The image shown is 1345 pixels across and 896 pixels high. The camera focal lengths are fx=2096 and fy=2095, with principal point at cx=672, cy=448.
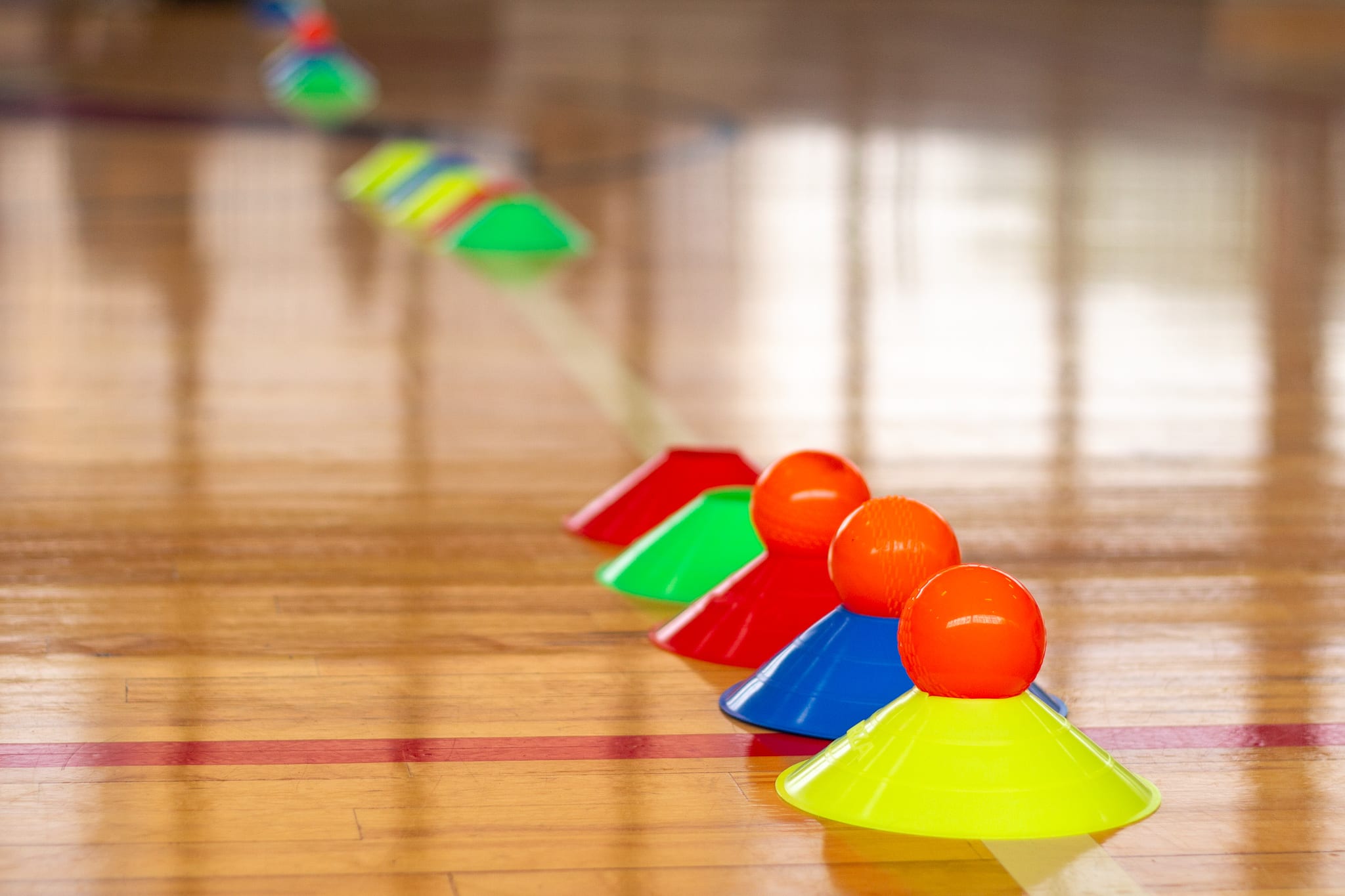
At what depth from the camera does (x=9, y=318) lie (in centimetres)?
639

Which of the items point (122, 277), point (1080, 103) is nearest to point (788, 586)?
point (122, 277)

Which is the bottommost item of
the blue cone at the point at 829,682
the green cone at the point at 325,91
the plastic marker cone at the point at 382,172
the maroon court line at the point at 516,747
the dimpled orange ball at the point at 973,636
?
the maroon court line at the point at 516,747

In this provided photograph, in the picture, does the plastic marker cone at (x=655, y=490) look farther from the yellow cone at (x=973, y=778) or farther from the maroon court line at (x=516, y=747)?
the yellow cone at (x=973, y=778)

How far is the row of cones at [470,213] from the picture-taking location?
7.87 metres

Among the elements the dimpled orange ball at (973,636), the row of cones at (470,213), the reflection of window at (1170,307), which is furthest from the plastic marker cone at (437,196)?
the dimpled orange ball at (973,636)

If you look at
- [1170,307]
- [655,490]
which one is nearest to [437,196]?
[1170,307]

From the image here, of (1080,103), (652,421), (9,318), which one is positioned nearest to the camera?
(652,421)

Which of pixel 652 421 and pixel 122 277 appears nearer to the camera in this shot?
pixel 652 421

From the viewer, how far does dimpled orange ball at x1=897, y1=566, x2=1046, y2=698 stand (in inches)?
98.7

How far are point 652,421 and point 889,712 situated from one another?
8.36ft

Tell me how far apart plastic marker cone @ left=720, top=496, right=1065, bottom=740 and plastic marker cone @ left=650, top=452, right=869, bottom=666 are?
0.76ft

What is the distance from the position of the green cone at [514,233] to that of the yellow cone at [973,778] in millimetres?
5477

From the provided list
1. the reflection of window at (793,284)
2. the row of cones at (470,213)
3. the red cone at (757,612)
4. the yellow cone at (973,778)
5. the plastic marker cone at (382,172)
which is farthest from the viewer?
the plastic marker cone at (382,172)

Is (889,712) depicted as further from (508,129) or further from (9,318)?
(508,129)
